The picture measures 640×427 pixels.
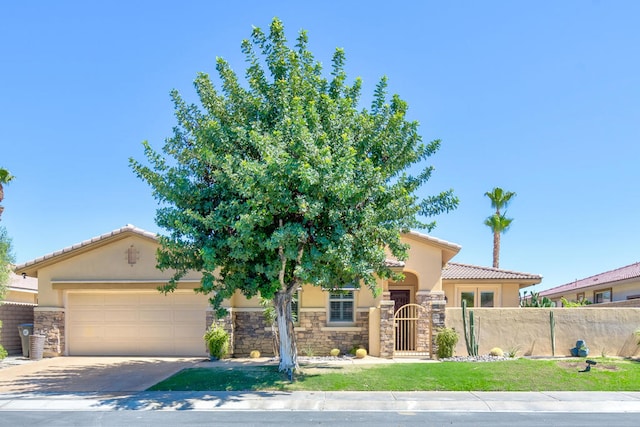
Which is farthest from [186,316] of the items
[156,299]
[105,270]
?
[105,270]

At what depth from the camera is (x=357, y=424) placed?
1094cm

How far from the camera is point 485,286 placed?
2742cm

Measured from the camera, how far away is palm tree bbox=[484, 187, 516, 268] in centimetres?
4212

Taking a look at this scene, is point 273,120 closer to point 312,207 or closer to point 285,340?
point 312,207

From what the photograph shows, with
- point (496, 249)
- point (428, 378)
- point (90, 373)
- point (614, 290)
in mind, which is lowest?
point (90, 373)

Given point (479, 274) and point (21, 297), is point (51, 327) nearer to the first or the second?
point (21, 297)

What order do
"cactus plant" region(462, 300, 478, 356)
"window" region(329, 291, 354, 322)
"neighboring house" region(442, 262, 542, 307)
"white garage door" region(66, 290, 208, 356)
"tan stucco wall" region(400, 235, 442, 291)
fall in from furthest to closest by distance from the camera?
"neighboring house" region(442, 262, 542, 307) → "tan stucco wall" region(400, 235, 442, 291) → "window" region(329, 291, 354, 322) → "white garage door" region(66, 290, 208, 356) → "cactus plant" region(462, 300, 478, 356)

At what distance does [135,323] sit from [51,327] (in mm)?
2933

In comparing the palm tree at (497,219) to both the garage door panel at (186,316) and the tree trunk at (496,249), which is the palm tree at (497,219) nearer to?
the tree trunk at (496,249)

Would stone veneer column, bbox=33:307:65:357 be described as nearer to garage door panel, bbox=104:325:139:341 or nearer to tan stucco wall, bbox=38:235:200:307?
tan stucco wall, bbox=38:235:200:307

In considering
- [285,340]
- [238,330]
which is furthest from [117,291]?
[285,340]

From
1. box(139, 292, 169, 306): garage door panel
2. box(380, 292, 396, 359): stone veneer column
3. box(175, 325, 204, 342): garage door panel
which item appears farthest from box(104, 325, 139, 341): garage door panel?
box(380, 292, 396, 359): stone veneer column

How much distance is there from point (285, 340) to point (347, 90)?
7.03 metres

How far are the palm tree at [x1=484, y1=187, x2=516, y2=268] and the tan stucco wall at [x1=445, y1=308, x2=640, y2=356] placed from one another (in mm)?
22642
